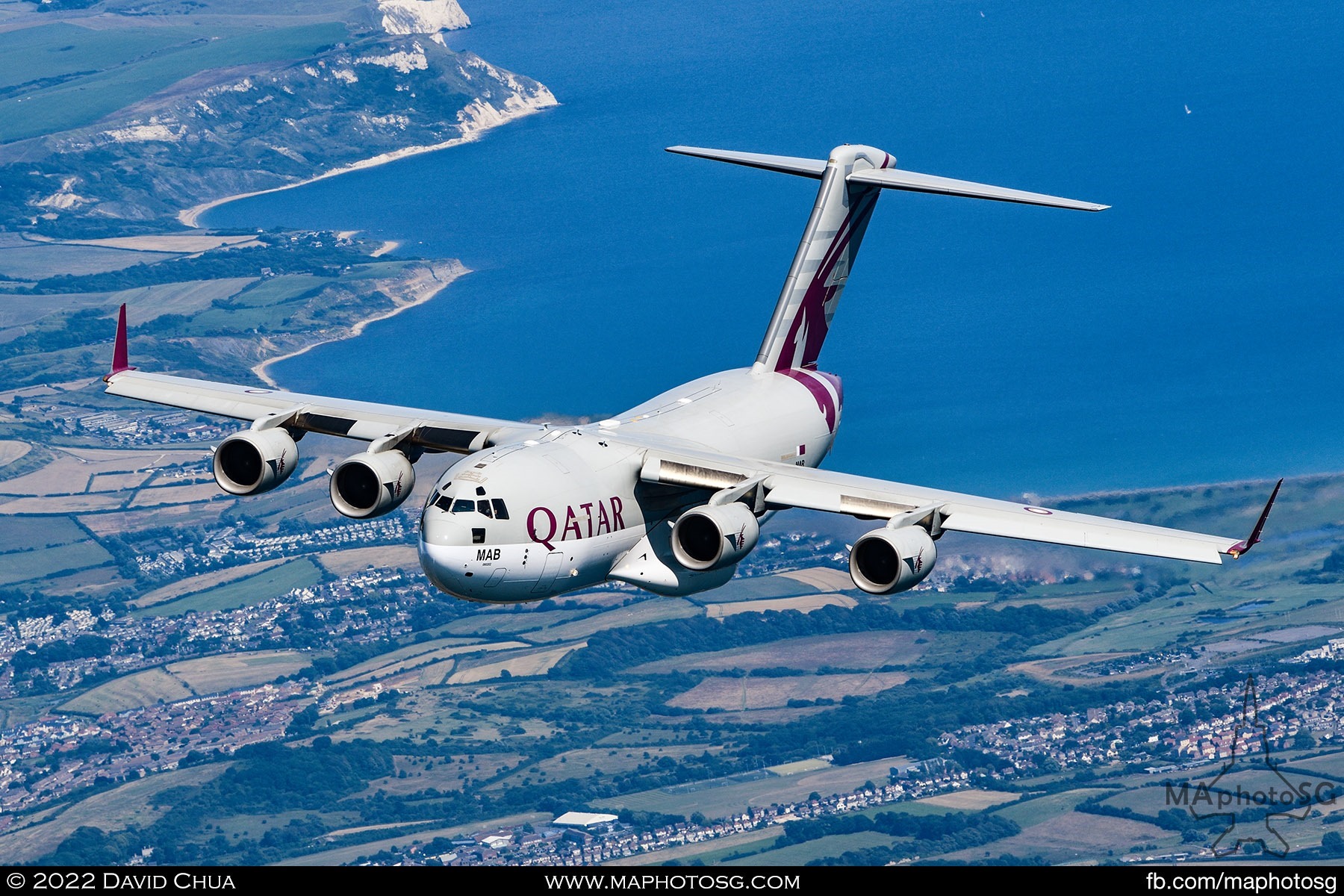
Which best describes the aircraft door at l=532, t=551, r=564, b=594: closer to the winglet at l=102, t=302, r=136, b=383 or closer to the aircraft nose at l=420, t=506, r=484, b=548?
the aircraft nose at l=420, t=506, r=484, b=548

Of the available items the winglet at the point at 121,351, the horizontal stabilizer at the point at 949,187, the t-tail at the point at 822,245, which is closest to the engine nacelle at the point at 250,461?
the winglet at the point at 121,351

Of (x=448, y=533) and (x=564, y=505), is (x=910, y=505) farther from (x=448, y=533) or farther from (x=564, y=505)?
(x=448, y=533)

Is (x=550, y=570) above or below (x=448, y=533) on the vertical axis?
below

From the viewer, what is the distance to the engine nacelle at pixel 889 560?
3928 cm

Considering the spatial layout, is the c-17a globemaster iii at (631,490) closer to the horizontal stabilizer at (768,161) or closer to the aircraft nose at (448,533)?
the aircraft nose at (448,533)

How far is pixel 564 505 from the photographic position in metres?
40.1

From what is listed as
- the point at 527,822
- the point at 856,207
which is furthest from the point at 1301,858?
the point at 856,207

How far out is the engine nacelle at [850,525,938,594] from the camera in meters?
39.3

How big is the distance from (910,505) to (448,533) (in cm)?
965

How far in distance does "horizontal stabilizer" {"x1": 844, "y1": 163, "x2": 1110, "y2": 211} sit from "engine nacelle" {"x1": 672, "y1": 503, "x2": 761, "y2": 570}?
964cm

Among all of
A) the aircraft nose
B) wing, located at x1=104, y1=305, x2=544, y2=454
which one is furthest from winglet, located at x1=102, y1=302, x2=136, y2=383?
the aircraft nose

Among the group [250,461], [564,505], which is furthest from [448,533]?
[250,461]

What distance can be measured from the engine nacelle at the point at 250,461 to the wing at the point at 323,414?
679 mm

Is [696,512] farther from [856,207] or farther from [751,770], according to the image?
[751,770]
